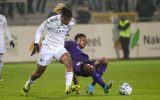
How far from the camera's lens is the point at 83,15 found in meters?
35.5

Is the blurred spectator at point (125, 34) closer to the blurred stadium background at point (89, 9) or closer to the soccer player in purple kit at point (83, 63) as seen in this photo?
the blurred stadium background at point (89, 9)

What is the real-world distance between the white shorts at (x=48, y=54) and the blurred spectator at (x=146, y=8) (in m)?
21.7

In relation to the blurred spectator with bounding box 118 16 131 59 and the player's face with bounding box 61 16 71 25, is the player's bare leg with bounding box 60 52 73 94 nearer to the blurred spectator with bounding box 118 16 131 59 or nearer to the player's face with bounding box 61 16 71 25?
the player's face with bounding box 61 16 71 25

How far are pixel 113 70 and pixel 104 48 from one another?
806cm

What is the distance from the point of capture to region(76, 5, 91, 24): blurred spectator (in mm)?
35375

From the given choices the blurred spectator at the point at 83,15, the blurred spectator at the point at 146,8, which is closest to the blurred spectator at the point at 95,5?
the blurred spectator at the point at 83,15

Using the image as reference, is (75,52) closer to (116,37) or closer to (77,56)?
(77,56)

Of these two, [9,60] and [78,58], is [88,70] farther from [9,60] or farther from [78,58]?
[9,60]

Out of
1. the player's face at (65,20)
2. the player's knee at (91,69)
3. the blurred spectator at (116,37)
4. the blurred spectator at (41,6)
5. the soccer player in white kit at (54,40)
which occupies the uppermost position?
the player's face at (65,20)

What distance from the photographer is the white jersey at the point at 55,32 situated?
1555 centimetres

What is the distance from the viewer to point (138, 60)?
3472cm

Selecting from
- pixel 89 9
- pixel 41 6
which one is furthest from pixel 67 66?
pixel 89 9

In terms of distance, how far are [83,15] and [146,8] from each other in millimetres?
3911

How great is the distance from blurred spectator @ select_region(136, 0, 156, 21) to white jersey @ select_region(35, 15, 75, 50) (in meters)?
21.5
